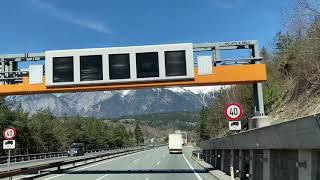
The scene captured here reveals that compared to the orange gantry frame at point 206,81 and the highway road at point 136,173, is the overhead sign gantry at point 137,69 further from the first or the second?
the highway road at point 136,173

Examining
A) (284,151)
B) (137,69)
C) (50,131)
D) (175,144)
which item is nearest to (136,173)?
(137,69)

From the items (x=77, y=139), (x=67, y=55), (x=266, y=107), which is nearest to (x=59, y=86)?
(x=67, y=55)

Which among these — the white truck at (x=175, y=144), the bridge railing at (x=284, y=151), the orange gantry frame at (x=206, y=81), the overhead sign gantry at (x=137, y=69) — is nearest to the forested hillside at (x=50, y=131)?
the white truck at (x=175, y=144)

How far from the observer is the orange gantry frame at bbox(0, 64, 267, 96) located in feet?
102

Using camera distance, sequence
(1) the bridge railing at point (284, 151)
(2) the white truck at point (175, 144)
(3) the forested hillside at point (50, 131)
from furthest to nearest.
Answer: (2) the white truck at point (175, 144)
(3) the forested hillside at point (50, 131)
(1) the bridge railing at point (284, 151)

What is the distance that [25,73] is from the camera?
111 feet

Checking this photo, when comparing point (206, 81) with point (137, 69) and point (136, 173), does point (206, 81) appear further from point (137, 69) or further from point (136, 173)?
point (136, 173)

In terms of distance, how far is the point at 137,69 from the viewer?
105 ft

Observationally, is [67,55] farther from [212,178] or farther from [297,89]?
[297,89]

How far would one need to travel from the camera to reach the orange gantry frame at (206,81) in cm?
3114

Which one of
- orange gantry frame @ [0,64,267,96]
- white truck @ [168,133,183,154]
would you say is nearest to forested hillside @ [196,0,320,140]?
orange gantry frame @ [0,64,267,96]

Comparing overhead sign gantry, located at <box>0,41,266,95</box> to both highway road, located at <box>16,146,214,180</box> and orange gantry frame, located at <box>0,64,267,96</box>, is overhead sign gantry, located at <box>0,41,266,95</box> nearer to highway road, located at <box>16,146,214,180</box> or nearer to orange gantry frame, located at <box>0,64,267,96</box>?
orange gantry frame, located at <box>0,64,267,96</box>

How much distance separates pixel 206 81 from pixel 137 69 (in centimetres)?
428

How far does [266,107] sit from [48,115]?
77.6 meters
